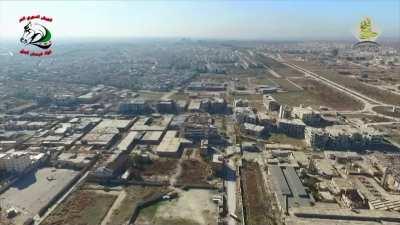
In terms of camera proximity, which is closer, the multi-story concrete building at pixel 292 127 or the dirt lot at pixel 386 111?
the multi-story concrete building at pixel 292 127

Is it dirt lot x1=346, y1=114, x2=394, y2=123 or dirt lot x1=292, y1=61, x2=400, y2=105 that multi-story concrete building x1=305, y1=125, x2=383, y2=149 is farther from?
dirt lot x1=292, y1=61, x2=400, y2=105

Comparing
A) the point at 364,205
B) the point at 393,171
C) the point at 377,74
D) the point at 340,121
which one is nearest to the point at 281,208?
the point at 364,205

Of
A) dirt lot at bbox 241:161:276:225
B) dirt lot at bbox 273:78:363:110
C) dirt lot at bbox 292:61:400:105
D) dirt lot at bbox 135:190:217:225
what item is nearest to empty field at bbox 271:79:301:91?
dirt lot at bbox 273:78:363:110

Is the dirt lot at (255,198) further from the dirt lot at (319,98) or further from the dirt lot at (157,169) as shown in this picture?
the dirt lot at (319,98)

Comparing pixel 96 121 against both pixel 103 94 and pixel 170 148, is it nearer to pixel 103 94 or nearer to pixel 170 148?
pixel 170 148

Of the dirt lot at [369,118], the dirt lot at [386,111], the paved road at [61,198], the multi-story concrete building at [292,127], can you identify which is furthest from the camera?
the dirt lot at [386,111]

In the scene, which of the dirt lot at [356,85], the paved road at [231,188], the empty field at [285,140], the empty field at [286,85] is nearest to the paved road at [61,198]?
the paved road at [231,188]
